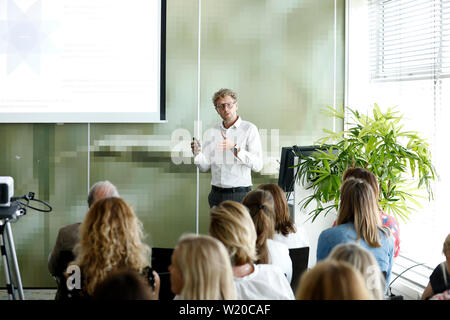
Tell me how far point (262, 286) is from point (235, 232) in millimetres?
249

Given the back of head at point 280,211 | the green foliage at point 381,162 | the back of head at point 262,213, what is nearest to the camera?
the back of head at point 262,213

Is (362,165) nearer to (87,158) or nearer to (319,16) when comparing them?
(319,16)

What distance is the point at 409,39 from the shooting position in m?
4.36

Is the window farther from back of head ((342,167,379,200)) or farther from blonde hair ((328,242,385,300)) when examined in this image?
blonde hair ((328,242,385,300))

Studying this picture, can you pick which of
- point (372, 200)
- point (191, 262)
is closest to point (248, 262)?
point (191, 262)

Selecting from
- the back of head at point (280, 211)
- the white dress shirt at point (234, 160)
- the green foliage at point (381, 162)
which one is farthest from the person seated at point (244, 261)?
the white dress shirt at point (234, 160)

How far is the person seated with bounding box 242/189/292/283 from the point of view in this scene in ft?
8.82

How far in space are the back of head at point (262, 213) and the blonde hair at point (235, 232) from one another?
0.46 metres

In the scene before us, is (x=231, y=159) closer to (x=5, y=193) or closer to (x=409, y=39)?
(x=409, y=39)

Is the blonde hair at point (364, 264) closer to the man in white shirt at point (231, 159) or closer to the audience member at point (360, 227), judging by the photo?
the audience member at point (360, 227)

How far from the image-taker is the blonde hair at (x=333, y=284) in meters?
1.46

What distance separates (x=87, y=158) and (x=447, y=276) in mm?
3394

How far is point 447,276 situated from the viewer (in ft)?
8.05

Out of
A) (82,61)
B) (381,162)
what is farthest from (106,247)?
(82,61)
